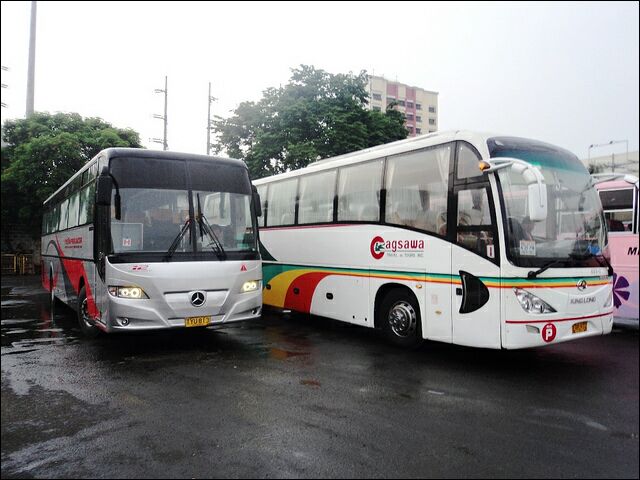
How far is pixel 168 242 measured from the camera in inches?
274

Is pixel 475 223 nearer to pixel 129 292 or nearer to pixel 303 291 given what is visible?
pixel 303 291

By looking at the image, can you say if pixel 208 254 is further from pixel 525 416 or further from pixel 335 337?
pixel 525 416

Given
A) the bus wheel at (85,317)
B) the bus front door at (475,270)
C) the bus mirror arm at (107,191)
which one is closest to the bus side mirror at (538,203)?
the bus front door at (475,270)

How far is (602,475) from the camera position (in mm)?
3330

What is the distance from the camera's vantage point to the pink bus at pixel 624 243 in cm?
888

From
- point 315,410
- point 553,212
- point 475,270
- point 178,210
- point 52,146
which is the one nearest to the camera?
point 315,410

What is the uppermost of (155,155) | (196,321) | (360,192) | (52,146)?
(52,146)

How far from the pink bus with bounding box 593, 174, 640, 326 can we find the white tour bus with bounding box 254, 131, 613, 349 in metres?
2.88

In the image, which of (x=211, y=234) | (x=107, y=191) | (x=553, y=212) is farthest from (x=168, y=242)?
(x=553, y=212)

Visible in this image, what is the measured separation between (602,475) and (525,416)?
3.92 ft

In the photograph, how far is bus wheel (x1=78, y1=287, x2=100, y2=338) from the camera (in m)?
8.19

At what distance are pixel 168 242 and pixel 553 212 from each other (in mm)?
5158

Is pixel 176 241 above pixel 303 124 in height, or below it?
below

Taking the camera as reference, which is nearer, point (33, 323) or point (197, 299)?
point (197, 299)
